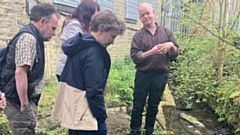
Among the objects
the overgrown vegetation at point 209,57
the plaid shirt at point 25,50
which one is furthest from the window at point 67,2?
the plaid shirt at point 25,50

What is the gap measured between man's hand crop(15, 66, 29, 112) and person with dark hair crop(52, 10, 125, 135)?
A: 0.31 metres

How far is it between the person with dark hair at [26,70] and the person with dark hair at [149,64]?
4.50 feet

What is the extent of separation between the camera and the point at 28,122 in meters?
2.22

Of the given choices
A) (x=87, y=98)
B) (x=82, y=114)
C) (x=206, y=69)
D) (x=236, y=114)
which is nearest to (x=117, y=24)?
(x=87, y=98)

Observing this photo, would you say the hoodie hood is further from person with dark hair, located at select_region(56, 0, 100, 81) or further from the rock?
the rock

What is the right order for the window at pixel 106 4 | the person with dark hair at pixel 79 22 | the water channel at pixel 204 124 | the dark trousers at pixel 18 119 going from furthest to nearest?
1. the window at pixel 106 4
2. the water channel at pixel 204 124
3. the person with dark hair at pixel 79 22
4. the dark trousers at pixel 18 119

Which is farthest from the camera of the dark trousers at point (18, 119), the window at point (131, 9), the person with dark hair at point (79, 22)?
the window at point (131, 9)

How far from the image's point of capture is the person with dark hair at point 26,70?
6.79 ft

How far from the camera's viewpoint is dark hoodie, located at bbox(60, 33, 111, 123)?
76.6 inches

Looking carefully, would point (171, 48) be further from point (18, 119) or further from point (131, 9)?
point (131, 9)

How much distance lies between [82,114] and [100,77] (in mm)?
324

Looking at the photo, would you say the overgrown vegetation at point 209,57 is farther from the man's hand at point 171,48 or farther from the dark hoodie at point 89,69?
the dark hoodie at point 89,69

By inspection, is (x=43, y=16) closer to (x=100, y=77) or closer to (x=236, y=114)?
(x=100, y=77)

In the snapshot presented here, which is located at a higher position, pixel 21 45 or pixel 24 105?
pixel 21 45
